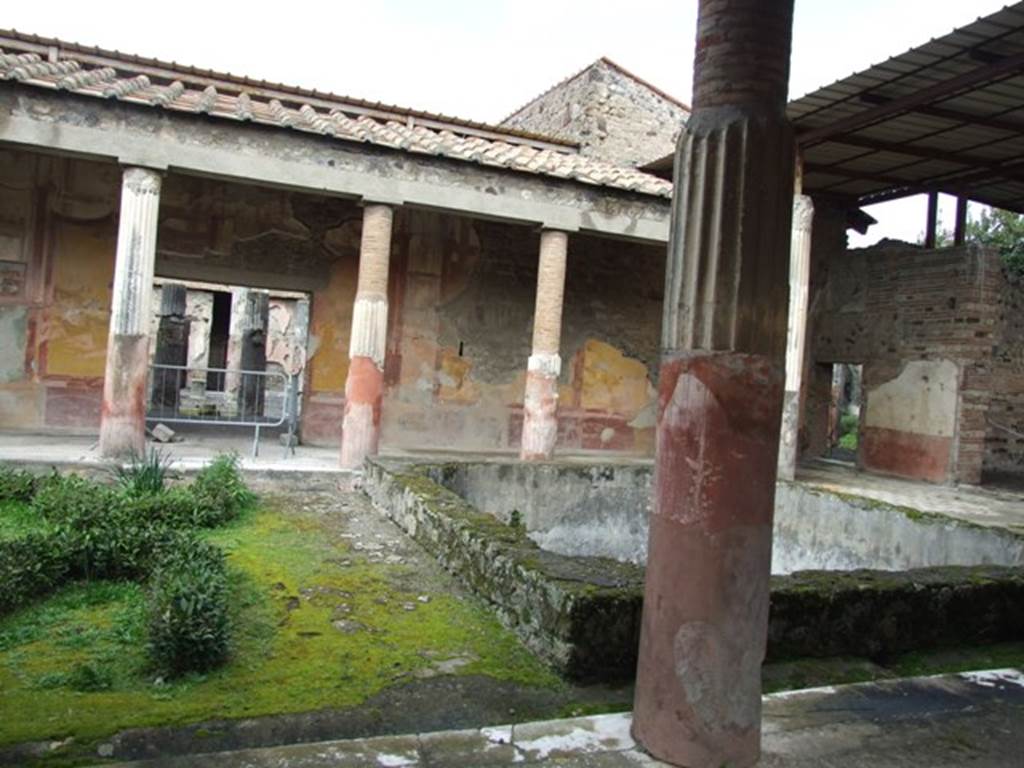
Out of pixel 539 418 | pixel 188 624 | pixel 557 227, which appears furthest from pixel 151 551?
pixel 557 227

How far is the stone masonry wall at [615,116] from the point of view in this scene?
14570 millimetres

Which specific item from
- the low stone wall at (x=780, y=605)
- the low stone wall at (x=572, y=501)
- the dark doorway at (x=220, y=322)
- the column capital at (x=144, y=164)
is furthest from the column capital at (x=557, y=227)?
the dark doorway at (x=220, y=322)

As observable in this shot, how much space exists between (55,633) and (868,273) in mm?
12904

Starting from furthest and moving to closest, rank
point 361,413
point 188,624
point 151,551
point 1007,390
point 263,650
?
point 1007,390, point 361,413, point 151,551, point 263,650, point 188,624

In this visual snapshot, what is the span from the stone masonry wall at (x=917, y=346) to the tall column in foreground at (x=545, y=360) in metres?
5.86

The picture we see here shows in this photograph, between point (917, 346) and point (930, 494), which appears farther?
point (917, 346)

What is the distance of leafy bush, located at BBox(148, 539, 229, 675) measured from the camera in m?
3.05

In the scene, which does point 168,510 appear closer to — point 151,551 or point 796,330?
point 151,551

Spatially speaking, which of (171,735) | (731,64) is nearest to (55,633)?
(171,735)

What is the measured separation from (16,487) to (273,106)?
5497 millimetres

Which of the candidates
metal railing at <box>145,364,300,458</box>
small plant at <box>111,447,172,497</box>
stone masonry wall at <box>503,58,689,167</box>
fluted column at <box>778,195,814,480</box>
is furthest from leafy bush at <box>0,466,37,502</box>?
stone masonry wall at <box>503,58,689,167</box>

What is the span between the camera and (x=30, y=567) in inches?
156

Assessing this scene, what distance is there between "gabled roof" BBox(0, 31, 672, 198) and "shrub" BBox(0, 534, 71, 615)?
5.32m

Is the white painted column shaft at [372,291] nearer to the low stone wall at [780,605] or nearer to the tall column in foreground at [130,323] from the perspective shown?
the tall column in foreground at [130,323]
